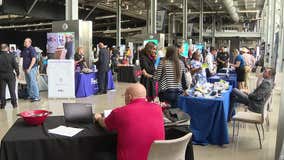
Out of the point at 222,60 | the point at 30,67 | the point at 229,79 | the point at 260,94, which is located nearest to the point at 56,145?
the point at 260,94

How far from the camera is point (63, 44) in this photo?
809 cm

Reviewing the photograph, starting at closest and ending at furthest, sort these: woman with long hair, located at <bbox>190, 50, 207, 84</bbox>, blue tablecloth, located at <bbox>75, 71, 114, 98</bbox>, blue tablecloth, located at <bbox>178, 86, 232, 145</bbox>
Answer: blue tablecloth, located at <bbox>178, 86, 232, 145</bbox> < woman with long hair, located at <bbox>190, 50, 207, 84</bbox> < blue tablecloth, located at <bbox>75, 71, 114, 98</bbox>

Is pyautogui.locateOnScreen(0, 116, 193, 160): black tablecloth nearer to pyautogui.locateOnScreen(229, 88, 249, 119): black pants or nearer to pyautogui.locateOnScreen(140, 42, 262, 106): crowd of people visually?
pyautogui.locateOnScreen(140, 42, 262, 106): crowd of people

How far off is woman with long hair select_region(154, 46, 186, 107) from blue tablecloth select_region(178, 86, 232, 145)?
13 cm

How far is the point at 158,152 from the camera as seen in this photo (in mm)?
2125

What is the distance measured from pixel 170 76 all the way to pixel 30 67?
389 cm

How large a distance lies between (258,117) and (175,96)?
1.09 metres

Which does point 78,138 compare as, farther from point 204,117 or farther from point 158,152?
point 204,117

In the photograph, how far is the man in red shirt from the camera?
2.18 m

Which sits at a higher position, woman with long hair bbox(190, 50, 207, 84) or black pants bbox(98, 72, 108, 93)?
woman with long hair bbox(190, 50, 207, 84)

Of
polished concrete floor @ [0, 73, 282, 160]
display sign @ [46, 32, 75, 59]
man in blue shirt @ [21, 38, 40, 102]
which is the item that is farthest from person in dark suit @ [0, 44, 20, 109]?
display sign @ [46, 32, 75, 59]

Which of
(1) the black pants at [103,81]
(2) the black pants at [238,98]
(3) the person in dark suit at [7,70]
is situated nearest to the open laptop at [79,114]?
(2) the black pants at [238,98]

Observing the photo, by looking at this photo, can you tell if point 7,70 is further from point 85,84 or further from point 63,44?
point 85,84

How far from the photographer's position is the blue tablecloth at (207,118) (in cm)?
413
